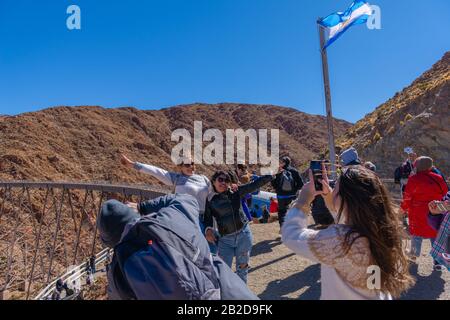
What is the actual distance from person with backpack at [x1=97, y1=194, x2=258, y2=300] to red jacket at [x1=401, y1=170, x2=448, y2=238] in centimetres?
323

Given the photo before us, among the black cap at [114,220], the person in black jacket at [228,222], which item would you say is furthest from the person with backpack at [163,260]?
the person in black jacket at [228,222]

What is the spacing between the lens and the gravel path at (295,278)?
12.0ft

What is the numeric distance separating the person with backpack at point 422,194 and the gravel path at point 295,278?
0.36m

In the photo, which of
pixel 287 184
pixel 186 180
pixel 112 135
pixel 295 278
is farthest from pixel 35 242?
pixel 112 135

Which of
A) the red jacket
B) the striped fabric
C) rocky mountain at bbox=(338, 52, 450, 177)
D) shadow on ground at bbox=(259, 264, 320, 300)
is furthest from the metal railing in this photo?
the striped fabric

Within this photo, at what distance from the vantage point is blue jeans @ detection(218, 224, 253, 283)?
10.2ft

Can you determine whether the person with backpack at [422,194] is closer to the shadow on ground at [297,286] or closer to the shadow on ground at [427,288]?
the shadow on ground at [427,288]

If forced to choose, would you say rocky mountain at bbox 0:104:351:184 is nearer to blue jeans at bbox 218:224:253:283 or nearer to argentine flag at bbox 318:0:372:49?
argentine flag at bbox 318:0:372:49

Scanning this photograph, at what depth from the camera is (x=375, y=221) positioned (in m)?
1.36

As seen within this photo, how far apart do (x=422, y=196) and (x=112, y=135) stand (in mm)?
49324

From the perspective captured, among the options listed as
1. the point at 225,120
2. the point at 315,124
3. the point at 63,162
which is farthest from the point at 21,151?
the point at 315,124

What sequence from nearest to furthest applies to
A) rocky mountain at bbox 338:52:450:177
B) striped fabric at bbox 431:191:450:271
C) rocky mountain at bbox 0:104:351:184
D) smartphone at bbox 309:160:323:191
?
1. smartphone at bbox 309:160:323:191
2. striped fabric at bbox 431:191:450:271
3. rocky mountain at bbox 338:52:450:177
4. rocky mountain at bbox 0:104:351:184
